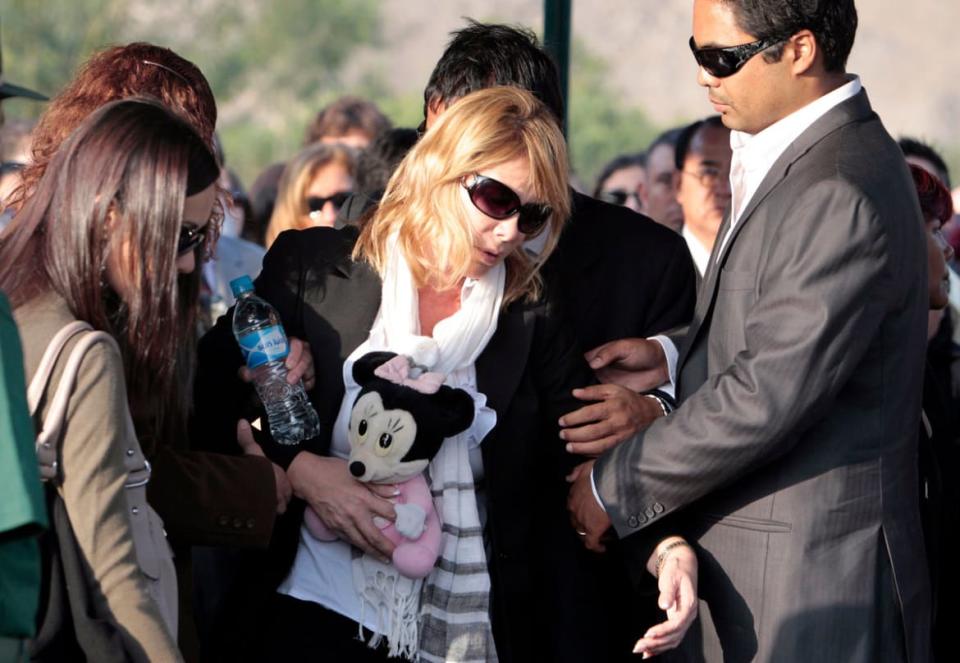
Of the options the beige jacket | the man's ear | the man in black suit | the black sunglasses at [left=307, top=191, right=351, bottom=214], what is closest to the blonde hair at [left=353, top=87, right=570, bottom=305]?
the man in black suit

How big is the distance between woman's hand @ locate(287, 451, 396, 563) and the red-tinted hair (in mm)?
2078

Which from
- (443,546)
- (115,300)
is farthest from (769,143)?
(115,300)

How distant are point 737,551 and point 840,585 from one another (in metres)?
0.24

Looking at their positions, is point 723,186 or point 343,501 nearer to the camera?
point 343,501

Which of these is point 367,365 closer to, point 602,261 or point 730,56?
point 602,261

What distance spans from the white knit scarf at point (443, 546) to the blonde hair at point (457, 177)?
7cm

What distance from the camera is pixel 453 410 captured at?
304 cm

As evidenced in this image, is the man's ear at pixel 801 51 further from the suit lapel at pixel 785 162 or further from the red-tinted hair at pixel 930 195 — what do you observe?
the red-tinted hair at pixel 930 195

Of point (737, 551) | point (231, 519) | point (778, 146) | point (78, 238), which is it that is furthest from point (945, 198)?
point (78, 238)

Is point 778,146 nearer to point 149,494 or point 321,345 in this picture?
point 321,345

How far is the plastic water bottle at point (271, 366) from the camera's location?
309cm

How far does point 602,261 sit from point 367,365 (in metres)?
0.79

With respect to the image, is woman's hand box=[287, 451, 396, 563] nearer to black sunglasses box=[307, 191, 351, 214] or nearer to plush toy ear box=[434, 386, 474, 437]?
plush toy ear box=[434, 386, 474, 437]

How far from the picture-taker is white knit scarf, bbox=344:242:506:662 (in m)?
3.12
